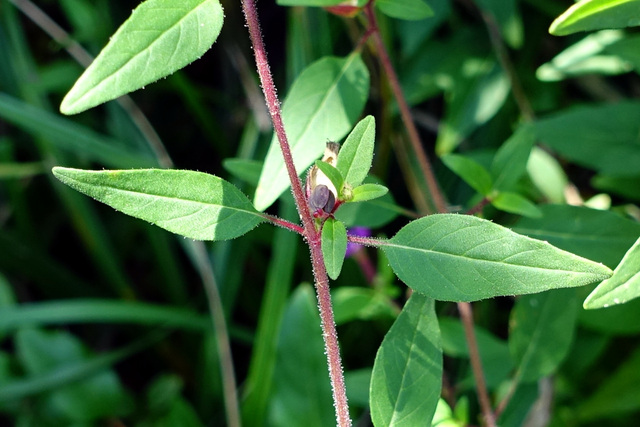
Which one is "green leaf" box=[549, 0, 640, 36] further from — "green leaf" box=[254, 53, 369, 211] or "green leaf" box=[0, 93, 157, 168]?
"green leaf" box=[0, 93, 157, 168]

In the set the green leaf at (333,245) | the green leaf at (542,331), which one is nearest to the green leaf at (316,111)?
the green leaf at (333,245)

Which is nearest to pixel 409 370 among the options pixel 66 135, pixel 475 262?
pixel 475 262

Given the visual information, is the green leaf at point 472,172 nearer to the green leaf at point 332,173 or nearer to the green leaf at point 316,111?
the green leaf at point 316,111

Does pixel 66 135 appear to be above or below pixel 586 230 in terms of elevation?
above

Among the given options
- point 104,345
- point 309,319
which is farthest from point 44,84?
point 309,319

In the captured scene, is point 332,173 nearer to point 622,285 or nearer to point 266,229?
point 622,285

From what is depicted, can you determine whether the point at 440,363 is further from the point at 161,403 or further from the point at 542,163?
the point at 161,403

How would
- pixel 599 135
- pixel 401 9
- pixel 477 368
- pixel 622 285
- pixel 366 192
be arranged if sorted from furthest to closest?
1. pixel 599 135
2. pixel 477 368
3. pixel 401 9
4. pixel 366 192
5. pixel 622 285
